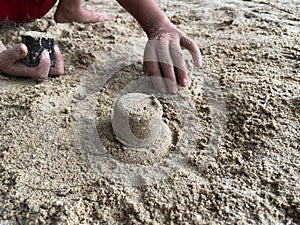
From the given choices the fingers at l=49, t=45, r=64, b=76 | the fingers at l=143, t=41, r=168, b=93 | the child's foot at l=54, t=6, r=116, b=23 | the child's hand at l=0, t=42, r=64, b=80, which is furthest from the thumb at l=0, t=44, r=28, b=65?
the child's foot at l=54, t=6, r=116, b=23

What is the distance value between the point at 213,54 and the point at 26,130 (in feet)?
2.38

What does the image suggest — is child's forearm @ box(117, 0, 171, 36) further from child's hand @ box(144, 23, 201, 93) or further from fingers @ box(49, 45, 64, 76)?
fingers @ box(49, 45, 64, 76)

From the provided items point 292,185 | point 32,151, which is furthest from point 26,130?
point 292,185

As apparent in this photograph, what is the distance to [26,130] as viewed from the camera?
44.5 inches

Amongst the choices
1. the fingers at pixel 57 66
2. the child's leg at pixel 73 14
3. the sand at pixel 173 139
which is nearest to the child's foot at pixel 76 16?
the child's leg at pixel 73 14

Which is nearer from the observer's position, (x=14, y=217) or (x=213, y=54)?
(x=14, y=217)

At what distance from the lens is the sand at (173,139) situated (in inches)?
36.7

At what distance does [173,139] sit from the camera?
1145 millimetres

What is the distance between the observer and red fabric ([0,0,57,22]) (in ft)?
5.60

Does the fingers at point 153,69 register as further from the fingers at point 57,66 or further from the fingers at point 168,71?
the fingers at point 57,66

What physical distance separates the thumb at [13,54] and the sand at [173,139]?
68 mm

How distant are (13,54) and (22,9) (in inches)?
19.1

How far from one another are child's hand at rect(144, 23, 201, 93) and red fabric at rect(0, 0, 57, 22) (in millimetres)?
610

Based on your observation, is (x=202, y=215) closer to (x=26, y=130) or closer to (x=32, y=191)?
(x=32, y=191)
